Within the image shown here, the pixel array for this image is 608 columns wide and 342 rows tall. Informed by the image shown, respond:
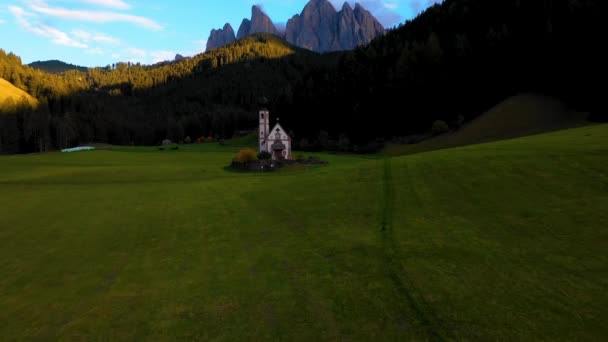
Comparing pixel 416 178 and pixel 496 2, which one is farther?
pixel 496 2

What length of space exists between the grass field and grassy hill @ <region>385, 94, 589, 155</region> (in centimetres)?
4567

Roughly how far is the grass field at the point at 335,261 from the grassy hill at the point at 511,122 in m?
45.7

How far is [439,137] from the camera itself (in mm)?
84812

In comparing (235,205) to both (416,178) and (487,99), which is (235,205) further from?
(487,99)

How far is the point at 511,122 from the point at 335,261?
7645 cm

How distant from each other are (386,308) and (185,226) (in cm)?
1486

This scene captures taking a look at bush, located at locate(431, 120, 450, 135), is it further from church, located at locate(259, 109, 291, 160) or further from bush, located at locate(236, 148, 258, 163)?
bush, located at locate(236, 148, 258, 163)

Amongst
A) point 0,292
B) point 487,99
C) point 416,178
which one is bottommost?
point 0,292

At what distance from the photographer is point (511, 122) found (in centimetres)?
7681

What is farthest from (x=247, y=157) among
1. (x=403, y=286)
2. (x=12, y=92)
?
(x=12, y=92)

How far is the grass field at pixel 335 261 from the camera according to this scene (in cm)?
1061

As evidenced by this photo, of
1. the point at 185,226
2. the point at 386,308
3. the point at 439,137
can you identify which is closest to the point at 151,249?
the point at 185,226

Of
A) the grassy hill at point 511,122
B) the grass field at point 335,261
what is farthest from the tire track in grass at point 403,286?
the grassy hill at point 511,122

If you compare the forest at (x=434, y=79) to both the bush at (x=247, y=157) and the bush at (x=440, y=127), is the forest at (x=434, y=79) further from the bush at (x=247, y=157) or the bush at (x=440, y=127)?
the bush at (x=247, y=157)
